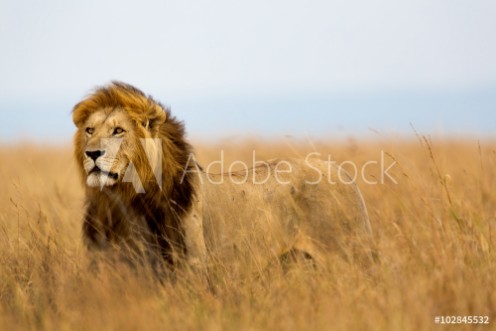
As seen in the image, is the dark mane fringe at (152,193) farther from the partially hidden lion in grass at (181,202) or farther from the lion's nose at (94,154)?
the lion's nose at (94,154)

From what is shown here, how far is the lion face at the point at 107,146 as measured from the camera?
4.89 m

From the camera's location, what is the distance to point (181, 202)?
→ 198 inches

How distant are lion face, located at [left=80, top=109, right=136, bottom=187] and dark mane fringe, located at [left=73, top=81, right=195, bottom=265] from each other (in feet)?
0.26

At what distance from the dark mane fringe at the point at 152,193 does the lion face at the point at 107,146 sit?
0.26 ft

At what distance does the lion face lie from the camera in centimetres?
489

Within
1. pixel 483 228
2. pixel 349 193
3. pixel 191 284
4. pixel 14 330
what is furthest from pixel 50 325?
pixel 483 228

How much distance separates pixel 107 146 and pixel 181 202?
1.90 ft

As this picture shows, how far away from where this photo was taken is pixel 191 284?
15.7 ft

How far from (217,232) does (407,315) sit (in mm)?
1618

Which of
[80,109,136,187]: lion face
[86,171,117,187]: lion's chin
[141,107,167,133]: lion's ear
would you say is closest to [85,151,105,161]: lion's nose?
[80,109,136,187]: lion face

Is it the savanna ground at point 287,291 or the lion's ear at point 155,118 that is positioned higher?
the lion's ear at point 155,118

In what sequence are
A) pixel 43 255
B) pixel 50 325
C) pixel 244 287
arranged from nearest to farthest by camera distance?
pixel 50 325, pixel 244 287, pixel 43 255

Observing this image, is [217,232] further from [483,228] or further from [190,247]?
[483,228]

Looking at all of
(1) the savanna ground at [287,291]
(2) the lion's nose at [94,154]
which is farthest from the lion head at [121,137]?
(1) the savanna ground at [287,291]
